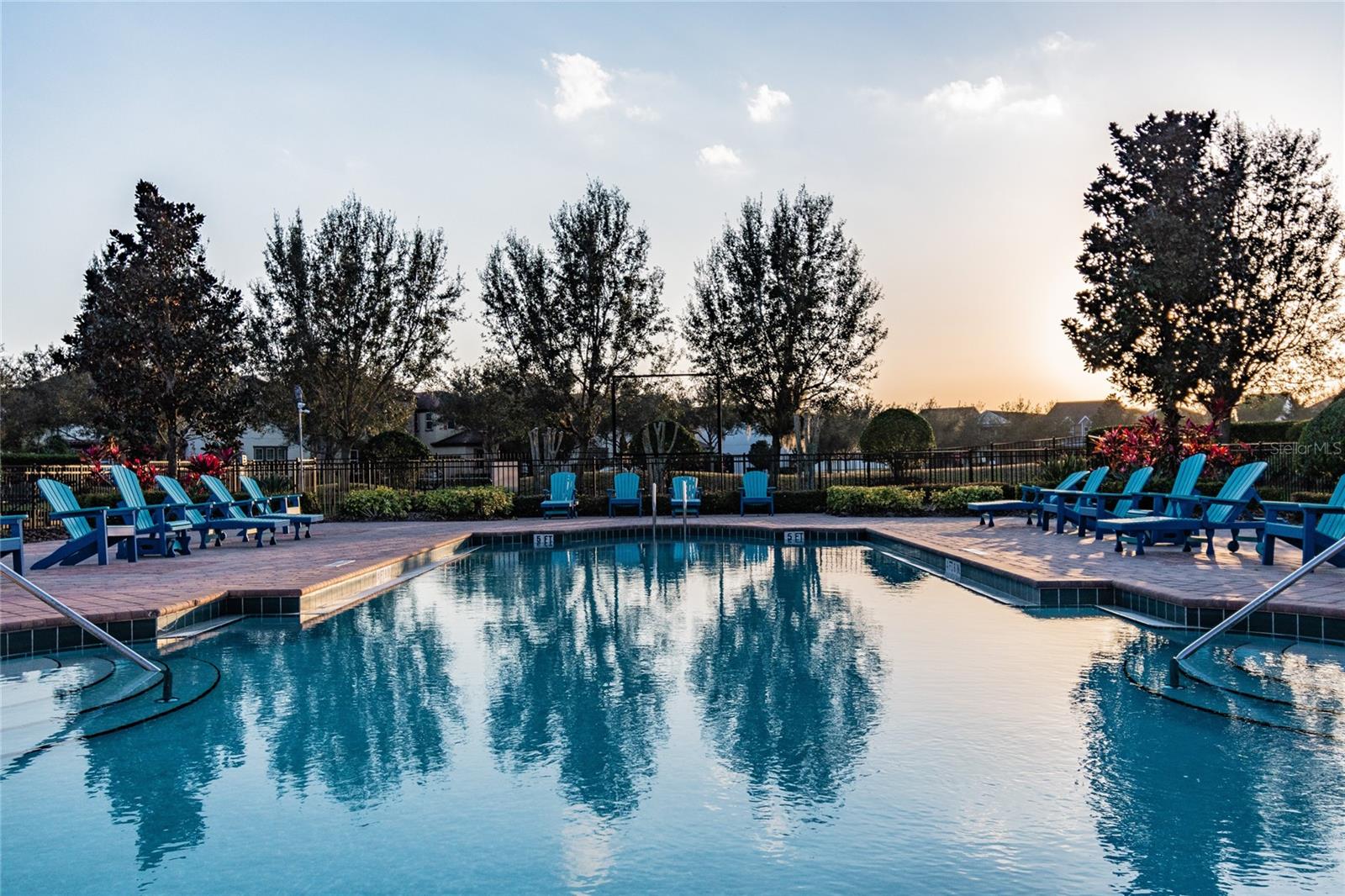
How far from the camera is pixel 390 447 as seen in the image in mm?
31875

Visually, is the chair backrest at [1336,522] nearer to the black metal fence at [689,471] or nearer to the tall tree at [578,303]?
the black metal fence at [689,471]

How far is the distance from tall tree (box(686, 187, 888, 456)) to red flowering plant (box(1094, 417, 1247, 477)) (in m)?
8.08

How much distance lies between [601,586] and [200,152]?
8.59 metres

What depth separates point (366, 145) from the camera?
15.6 meters

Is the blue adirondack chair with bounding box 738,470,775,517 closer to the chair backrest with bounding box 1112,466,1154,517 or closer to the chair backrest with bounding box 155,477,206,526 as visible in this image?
the chair backrest with bounding box 1112,466,1154,517

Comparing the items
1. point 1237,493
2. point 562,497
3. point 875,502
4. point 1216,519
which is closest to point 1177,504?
point 1216,519

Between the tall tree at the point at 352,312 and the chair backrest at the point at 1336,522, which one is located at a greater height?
the tall tree at the point at 352,312

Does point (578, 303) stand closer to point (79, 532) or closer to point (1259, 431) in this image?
point (79, 532)

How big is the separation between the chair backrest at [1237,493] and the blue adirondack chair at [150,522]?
Answer: 1179 cm

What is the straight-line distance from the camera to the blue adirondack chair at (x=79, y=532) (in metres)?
9.95

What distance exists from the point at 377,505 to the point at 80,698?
13.2 m

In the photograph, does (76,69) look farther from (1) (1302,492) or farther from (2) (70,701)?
(1) (1302,492)

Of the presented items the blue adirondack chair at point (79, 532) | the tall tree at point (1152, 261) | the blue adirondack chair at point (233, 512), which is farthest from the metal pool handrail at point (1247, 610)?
the tall tree at point (1152, 261)

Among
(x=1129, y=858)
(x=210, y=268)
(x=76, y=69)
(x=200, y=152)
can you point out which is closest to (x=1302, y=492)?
(x=1129, y=858)
